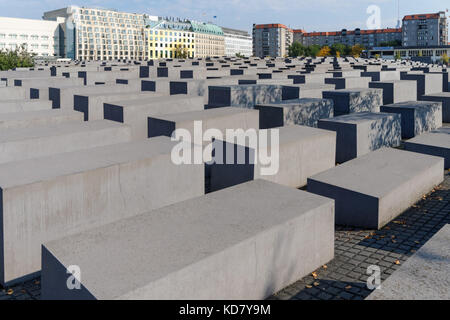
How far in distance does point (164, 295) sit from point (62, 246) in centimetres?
138

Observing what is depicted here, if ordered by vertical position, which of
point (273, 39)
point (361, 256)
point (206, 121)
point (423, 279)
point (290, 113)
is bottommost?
point (361, 256)

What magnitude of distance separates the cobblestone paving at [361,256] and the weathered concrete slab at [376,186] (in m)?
0.19

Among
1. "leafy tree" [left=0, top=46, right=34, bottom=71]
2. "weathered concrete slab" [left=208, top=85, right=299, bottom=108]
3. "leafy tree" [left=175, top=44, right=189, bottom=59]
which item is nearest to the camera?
"weathered concrete slab" [left=208, top=85, right=299, bottom=108]

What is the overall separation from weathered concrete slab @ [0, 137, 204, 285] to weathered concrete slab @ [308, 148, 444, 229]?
2490 mm

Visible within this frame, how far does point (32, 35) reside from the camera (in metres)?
116

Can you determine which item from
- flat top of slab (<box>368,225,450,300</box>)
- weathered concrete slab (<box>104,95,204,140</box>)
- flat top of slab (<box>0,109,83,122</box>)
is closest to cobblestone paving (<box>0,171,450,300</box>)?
flat top of slab (<box>368,225,450,300</box>)

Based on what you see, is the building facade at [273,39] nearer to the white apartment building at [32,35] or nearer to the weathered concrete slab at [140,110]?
the white apartment building at [32,35]

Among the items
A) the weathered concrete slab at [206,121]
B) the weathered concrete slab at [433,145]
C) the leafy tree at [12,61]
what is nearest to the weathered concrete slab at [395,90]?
the weathered concrete slab at [433,145]

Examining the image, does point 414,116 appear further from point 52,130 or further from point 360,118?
point 52,130

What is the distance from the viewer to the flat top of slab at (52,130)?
386 inches

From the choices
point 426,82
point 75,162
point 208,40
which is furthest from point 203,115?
point 208,40

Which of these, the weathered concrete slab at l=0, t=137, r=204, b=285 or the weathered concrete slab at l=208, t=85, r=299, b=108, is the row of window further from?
the weathered concrete slab at l=0, t=137, r=204, b=285

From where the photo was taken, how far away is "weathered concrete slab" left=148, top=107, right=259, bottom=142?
11648 mm

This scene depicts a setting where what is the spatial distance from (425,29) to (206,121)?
175742 mm
